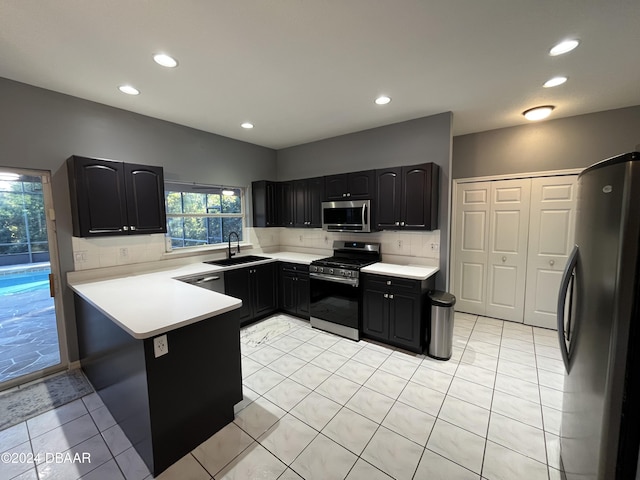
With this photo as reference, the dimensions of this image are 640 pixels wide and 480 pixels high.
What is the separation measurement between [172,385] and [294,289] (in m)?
2.40

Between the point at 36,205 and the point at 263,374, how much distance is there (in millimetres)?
2836

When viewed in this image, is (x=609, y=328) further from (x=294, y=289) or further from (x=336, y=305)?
(x=294, y=289)

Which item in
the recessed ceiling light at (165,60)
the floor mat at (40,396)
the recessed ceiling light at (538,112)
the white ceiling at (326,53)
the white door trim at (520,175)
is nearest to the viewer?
the white ceiling at (326,53)

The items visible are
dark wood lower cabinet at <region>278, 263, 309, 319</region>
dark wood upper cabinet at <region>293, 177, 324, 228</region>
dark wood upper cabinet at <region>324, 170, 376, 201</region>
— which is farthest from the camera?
dark wood upper cabinet at <region>293, 177, 324, 228</region>

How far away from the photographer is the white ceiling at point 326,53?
1.61 meters

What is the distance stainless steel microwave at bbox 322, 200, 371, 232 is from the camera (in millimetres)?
3605

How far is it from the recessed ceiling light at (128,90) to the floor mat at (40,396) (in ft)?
9.49

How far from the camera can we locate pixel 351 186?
12.3 feet

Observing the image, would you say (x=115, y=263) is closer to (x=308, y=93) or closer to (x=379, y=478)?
(x=308, y=93)

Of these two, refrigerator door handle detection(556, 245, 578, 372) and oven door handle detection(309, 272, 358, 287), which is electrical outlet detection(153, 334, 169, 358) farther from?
refrigerator door handle detection(556, 245, 578, 372)

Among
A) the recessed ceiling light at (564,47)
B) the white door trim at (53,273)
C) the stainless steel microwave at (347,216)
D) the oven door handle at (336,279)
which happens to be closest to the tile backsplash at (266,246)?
the white door trim at (53,273)

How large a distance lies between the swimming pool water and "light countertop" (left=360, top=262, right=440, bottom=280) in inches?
137

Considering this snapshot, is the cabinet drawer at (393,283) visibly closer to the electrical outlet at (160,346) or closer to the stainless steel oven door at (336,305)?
the stainless steel oven door at (336,305)

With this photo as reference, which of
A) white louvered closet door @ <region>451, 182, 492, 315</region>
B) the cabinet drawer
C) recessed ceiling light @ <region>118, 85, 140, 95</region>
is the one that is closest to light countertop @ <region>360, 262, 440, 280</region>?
the cabinet drawer
